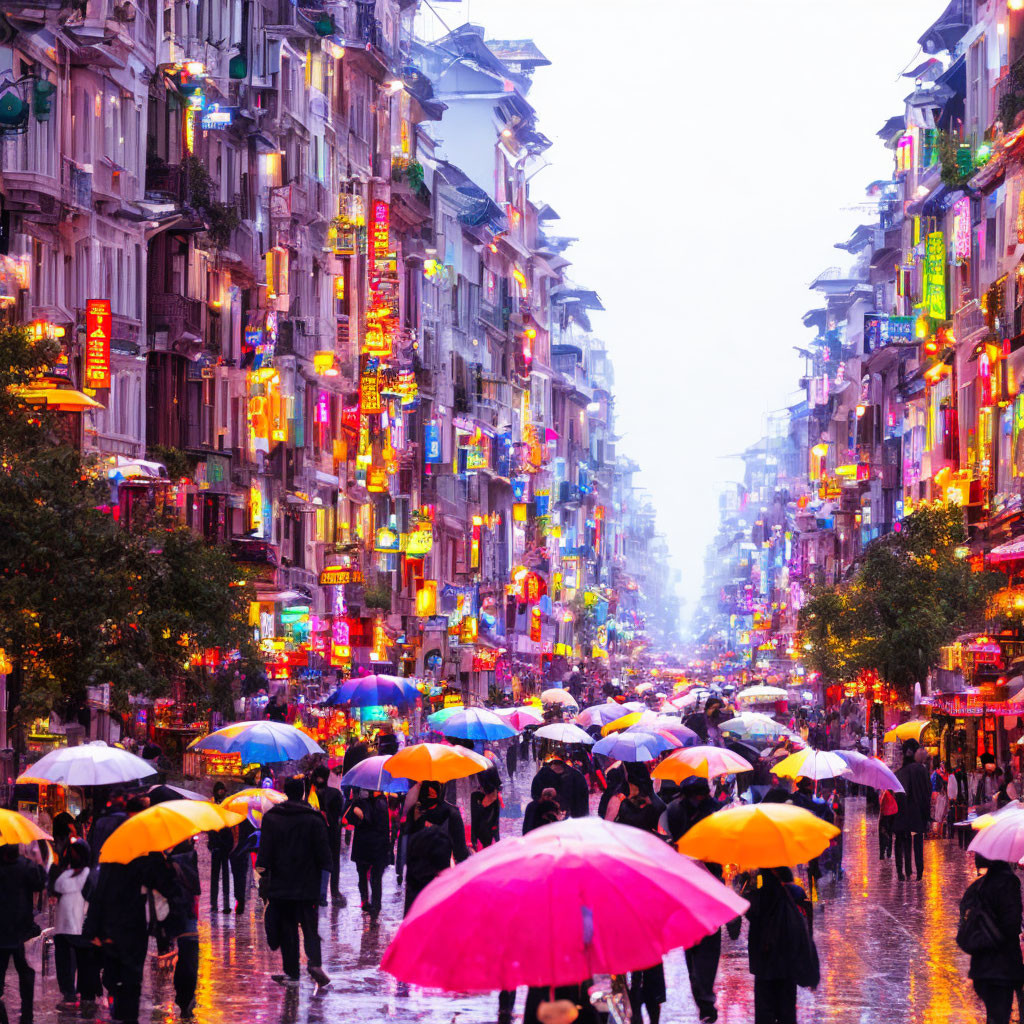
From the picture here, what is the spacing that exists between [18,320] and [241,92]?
1813cm

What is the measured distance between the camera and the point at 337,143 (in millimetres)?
60719

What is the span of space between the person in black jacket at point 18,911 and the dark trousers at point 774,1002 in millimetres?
5187

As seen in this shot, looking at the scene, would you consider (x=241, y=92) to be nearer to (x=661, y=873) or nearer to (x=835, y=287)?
(x=661, y=873)

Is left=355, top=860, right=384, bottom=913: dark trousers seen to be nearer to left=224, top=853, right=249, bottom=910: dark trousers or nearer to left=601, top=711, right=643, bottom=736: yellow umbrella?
left=224, top=853, right=249, bottom=910: dark trousers

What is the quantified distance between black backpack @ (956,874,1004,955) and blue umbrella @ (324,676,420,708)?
20.3m

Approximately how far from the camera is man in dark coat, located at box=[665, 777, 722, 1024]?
15.5m

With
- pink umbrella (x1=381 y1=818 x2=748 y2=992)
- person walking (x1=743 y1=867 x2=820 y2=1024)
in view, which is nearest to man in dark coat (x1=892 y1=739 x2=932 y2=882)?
person walking (x1=743 y1=867 x2=820 y2=1024)

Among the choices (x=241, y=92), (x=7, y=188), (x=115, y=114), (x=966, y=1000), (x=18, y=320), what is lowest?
(x=966, y=1000)

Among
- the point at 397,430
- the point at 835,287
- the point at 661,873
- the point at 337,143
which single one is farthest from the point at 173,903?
the point at 835,287

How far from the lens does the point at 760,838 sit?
13.0 meters

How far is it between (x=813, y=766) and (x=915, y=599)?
82.7 ft

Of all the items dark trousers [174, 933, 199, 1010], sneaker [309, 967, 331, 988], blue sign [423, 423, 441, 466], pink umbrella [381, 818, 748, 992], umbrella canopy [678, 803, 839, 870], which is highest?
blue sign [423, 423, 441, 466]

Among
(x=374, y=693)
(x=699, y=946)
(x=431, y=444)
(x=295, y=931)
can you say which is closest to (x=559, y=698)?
(x=431, y=444)

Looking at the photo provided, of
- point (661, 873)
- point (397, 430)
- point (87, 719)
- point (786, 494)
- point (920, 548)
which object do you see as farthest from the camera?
point (786, 494)
